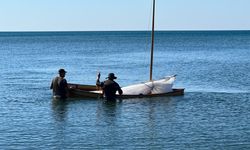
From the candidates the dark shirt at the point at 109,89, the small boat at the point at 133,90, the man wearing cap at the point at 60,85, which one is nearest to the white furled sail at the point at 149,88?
the small boat at the point at 133,90

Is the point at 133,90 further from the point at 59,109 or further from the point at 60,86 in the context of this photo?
the point at 59,109

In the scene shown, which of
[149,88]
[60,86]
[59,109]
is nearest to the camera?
[59,109]

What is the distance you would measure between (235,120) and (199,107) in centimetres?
452

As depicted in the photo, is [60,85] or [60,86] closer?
[60,85]

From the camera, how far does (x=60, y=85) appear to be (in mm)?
34656

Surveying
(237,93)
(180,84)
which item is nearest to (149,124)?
(237,93)

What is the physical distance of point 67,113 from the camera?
1216 inches

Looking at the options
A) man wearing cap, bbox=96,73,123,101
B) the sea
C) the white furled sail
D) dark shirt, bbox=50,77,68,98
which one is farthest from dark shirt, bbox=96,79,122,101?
dark shirt, bbox=50,77,68,98

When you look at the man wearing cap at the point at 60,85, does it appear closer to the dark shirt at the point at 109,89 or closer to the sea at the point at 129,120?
the sea at the point at 129,120

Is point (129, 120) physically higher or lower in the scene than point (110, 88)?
lower

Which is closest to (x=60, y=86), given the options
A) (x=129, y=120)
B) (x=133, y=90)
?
(x=133, y=90)

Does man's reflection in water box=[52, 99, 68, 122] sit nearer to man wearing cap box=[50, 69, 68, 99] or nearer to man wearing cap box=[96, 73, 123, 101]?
man wearing cap box=[50, 69, 68, 99]

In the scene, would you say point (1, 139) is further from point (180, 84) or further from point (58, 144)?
point (180, 84)

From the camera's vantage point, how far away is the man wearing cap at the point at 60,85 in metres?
34.6
